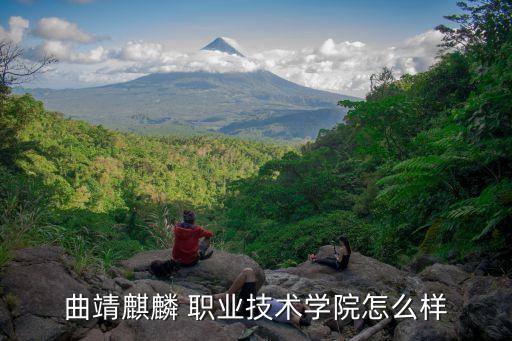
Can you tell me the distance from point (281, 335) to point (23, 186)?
491 centimetres

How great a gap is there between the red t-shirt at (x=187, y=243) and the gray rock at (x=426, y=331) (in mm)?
3173

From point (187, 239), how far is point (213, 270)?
0.68 m

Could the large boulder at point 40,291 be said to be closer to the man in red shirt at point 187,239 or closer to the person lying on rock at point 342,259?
the man in red shirt at point 187,239

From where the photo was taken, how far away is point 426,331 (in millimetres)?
4047

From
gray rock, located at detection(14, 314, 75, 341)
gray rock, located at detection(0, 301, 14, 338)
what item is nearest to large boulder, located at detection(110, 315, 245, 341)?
gray rock, located at detection(14, 314, 75, 341)

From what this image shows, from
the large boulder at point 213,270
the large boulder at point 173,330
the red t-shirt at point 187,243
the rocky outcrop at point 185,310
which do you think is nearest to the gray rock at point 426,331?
the rocky outcrop at point 185,310

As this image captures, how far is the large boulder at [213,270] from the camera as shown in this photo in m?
6.07

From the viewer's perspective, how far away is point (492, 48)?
30.5 ft

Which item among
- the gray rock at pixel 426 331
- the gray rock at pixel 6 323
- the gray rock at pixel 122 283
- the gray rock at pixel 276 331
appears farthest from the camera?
the gray rock at pixel 122 283

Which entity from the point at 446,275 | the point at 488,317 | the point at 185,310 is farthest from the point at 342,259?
the point at 488,317

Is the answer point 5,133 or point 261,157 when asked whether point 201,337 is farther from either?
point 261,157

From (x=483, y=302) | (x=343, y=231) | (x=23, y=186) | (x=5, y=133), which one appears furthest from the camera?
(x=5, y=133)

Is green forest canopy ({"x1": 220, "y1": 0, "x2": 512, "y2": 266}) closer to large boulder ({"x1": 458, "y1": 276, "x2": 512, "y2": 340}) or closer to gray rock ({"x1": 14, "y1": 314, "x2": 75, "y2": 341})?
large boulder ({"x1": 458, "y1": 276, "x2": 512, "y2": 340})

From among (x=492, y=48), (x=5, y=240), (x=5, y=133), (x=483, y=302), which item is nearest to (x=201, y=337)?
(x=5, y=240)
